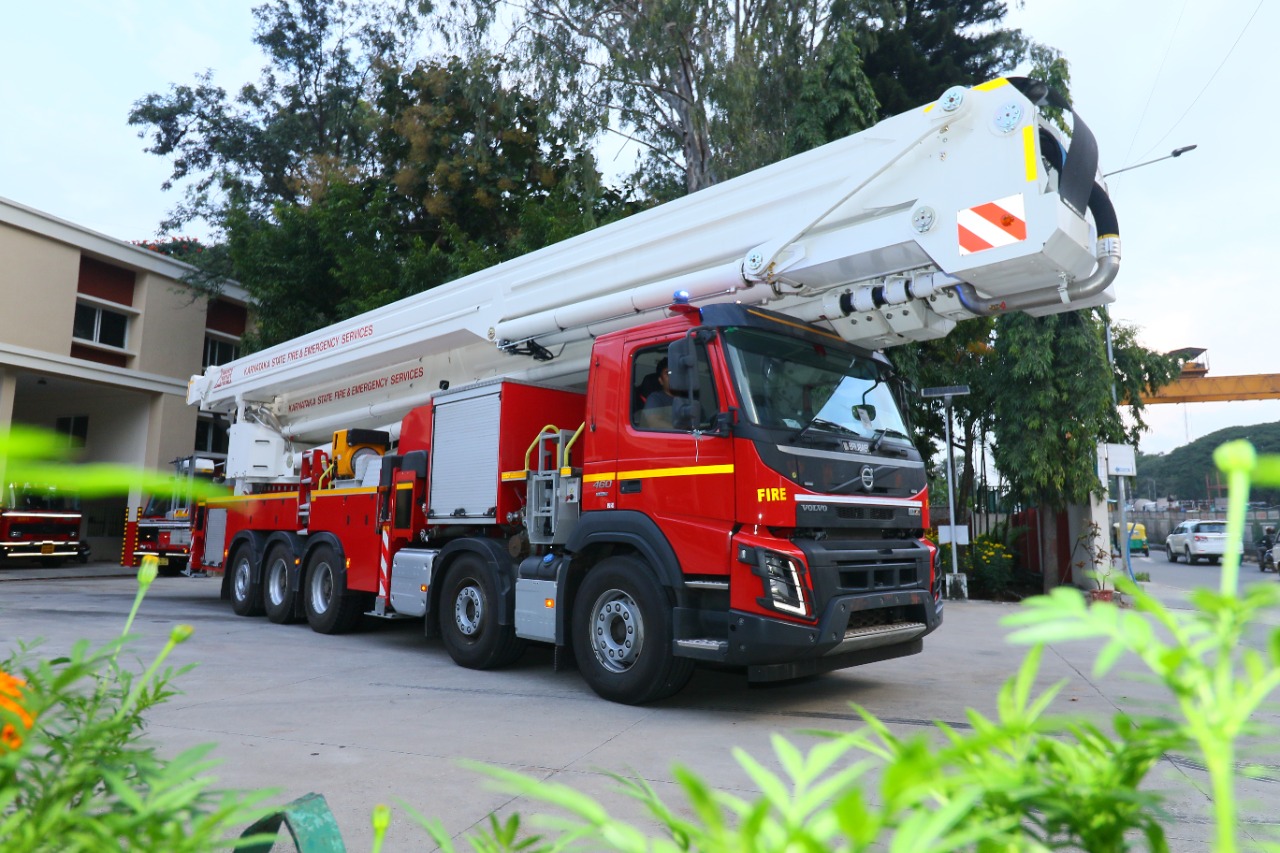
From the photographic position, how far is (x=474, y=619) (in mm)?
7492

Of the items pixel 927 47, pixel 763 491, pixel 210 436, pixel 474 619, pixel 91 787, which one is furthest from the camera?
pixel 210 436

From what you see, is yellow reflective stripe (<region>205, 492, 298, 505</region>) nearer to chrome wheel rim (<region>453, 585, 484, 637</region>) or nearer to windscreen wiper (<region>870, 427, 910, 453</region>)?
chrome wheel rim (<region>453, 585, 484, 637</region>)

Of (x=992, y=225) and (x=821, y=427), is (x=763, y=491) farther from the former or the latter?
(x=992, y=225)

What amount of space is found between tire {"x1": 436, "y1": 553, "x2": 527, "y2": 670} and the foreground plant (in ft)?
21.6

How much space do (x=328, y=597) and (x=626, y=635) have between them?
5.06 m

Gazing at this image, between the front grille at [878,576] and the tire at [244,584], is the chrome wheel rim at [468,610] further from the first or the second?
the tire at [244,584]

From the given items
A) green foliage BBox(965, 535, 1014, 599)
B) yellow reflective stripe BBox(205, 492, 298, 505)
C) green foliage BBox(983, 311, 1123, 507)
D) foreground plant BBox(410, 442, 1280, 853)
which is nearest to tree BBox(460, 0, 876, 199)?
green foliage BBox(983, 311, 1123, 507)

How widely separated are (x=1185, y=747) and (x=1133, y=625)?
0.11 meters

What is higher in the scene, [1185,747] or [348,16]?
[348,16]

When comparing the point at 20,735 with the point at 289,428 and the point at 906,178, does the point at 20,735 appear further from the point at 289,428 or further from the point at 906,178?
the point at 289,428

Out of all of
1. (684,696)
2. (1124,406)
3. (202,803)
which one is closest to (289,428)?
(684,696)

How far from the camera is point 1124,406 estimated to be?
19.4 m

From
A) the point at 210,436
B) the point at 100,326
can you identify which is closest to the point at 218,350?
the point at 210,436

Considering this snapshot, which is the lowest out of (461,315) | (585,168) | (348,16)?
(461,315)
